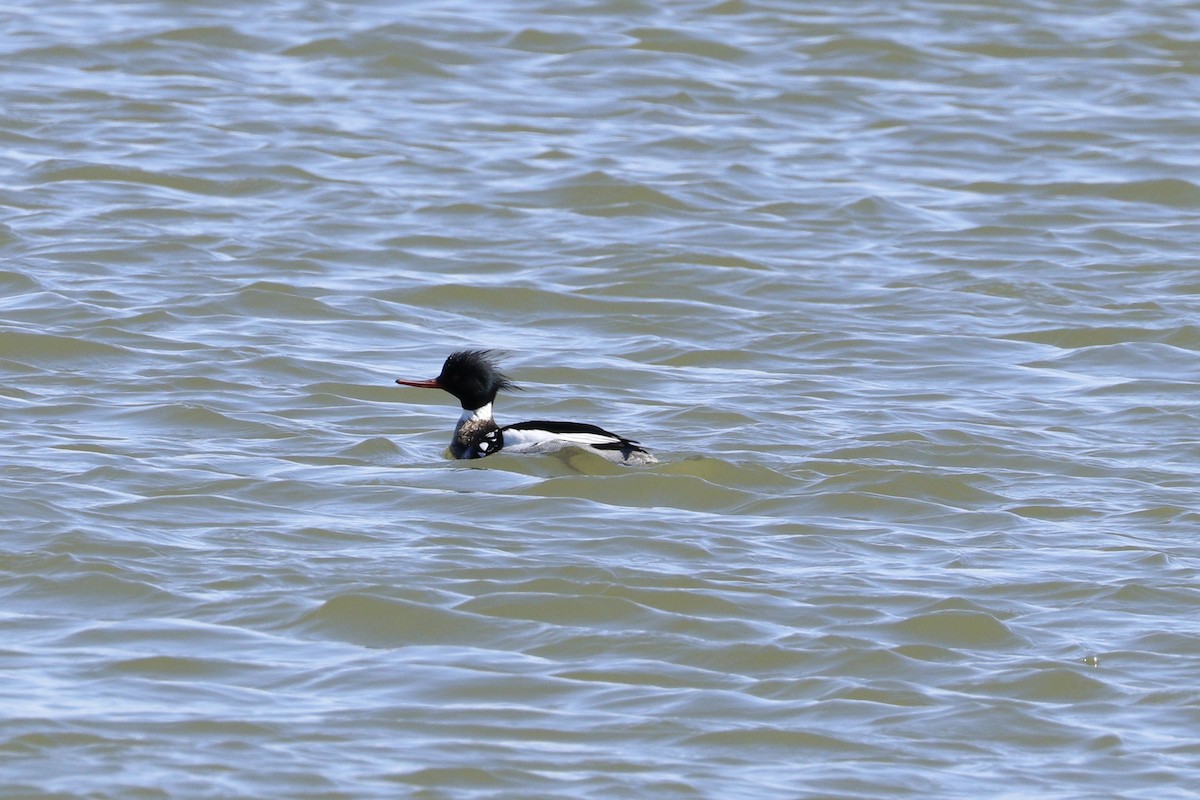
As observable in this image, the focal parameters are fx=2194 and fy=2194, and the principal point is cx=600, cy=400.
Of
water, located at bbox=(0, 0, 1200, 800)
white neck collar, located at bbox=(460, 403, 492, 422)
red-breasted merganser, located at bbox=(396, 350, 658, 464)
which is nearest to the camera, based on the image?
water, located at bbox=(0, 0, 1200, 800)

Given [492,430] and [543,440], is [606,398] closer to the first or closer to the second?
[492,430]

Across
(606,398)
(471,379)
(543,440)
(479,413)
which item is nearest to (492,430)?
(479,413)

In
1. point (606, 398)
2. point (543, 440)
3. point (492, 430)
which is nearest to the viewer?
point (543, 440)

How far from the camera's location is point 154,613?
691 centimetres

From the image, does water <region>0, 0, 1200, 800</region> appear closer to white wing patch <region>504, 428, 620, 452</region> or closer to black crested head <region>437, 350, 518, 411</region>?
white wing patch <region>504, 428, 620, 452</region>

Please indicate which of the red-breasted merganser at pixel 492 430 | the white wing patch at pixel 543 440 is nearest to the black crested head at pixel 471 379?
the red-breasted merganser at pixel 492 430

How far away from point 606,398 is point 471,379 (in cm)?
99

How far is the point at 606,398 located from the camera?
1033cm

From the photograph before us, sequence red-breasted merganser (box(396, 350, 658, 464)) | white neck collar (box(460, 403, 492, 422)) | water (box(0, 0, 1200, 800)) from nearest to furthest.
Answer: water (box(0, 0, 1200, 800)) < red-breasted merganser (box(396, 350, 658, 464)) < white neck collar (box(460, 403, 492, 422))

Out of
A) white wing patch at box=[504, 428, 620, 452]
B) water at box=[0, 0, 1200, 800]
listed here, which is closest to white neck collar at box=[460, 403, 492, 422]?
white wing patch at box=[504, 428, 620, 452]

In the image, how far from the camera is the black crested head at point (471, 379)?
9.48 meters

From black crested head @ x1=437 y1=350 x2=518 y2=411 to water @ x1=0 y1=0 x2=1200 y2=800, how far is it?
0.31 metres

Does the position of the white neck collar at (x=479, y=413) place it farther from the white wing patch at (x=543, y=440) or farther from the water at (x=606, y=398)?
the water at (x=606, y=398)

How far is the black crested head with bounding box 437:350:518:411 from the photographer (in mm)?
9484
